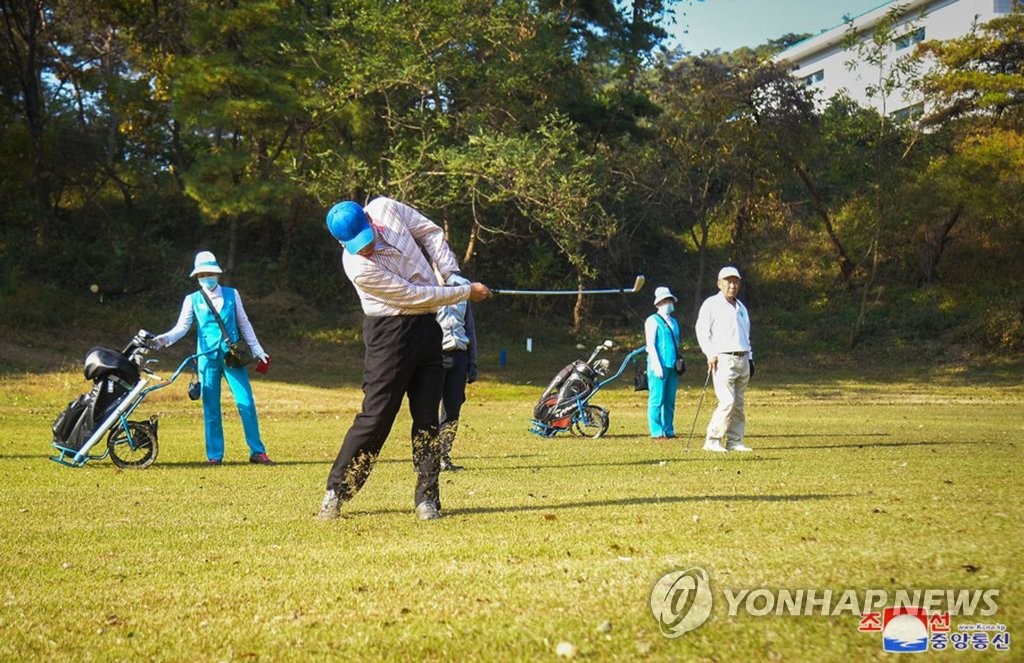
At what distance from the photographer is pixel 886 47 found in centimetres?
4341

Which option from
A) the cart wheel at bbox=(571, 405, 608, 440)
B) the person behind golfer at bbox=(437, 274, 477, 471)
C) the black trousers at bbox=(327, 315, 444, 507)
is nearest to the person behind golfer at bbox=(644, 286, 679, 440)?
the cart wheel at bbox=(571, 405, 608, 440)

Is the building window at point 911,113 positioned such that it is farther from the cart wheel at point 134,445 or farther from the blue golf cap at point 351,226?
the blue golf cap at point 351,226

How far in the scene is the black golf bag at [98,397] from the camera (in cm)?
1312

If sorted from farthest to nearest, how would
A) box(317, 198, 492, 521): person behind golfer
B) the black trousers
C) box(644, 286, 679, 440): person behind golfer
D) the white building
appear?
the white building → box(644, 286, 679, 440): person behind golfer → the black trousers → box(317, 198, 492, 521): person behind golfer

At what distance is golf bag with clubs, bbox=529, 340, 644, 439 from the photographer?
18375 mm

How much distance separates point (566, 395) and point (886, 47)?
30278 mm

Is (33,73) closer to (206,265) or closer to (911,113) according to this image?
(206,265)

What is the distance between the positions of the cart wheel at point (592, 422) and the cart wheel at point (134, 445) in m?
7.06

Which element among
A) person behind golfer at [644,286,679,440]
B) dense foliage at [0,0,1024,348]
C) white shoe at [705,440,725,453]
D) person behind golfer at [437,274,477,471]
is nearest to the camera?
person behind golfer at [437,274,477,471]

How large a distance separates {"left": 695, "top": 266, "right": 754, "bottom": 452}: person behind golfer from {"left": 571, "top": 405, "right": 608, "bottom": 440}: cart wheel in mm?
3055

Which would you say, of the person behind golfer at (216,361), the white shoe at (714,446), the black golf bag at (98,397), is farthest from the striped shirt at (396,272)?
the white shoe at (714,446)

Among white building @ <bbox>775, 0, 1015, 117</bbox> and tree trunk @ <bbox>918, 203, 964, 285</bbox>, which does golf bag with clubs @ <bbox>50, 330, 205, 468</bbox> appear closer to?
white building @ <bbox>775, 0, 1015, 117</bbox>

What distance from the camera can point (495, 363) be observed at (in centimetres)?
3809

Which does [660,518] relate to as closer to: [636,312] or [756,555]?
[756,555]
